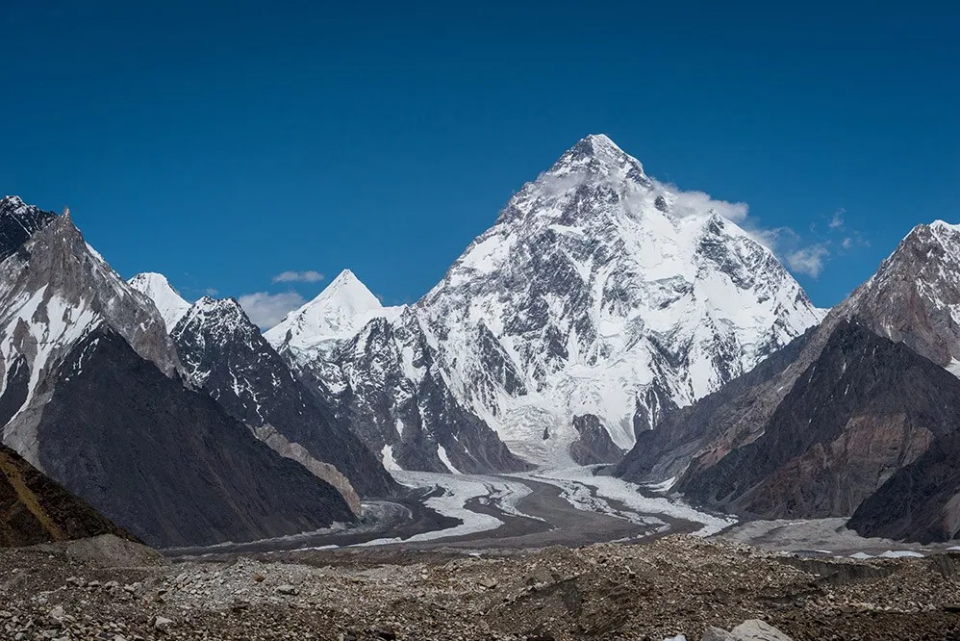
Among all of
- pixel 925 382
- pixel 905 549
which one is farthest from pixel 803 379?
pixel 905 549

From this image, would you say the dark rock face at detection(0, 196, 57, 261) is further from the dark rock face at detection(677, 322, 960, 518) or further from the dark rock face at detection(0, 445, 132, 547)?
the dark rock face at detection(677, 322, 960, 518)

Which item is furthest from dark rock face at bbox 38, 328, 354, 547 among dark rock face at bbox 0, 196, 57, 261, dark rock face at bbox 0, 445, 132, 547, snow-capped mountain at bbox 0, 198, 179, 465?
dark rock face at bbox 0, 445, 132, 547

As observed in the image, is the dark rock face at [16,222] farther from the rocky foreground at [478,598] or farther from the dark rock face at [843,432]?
the rocky foreground at [478,598]

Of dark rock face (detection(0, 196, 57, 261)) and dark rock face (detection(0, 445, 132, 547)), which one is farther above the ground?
dark rock face (detection(0, 196, 57, 261))

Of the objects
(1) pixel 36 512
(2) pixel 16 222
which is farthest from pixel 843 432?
(2) pixel 16 222

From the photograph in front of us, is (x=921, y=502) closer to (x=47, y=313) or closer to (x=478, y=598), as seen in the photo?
(x=478, y=598)

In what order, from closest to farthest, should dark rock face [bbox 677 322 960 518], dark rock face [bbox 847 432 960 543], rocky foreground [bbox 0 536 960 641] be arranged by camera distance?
rocky foreground [bbox 0 536 960 641]
dark rock face [bbox 847 432 960 543]
dark rock face [bbox 677 322 960 518]
